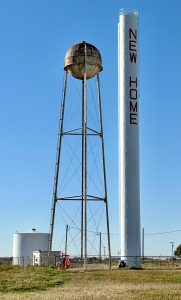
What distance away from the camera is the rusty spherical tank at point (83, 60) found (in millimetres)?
54156

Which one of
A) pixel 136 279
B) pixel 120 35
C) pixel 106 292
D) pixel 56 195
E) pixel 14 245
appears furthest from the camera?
pixel 14 245

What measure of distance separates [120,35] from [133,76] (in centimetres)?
436

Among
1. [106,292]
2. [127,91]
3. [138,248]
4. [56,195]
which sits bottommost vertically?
[106,292]

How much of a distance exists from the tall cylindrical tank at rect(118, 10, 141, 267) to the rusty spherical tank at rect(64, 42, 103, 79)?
290cm

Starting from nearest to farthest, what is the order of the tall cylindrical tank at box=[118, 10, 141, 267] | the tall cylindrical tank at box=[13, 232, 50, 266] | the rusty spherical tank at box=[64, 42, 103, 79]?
1. the tall cylindrical tank at box=[118, 10, 141, 267]
2. the rusty spherical tank at box=[64, 42, 103, 79]
3. the tall cylindrical tank at box=[13, 232, 50, 266]

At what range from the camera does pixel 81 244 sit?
178ft

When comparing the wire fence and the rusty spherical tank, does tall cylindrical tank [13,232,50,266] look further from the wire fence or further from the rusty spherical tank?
the rusty spherical tank

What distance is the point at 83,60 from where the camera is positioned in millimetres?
54094

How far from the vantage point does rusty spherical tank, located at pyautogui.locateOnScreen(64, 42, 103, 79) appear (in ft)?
178

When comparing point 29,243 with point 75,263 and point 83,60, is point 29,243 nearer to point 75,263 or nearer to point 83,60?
point 75,263

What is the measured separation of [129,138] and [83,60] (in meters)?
8.17

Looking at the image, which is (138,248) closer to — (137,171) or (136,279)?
(137,171)

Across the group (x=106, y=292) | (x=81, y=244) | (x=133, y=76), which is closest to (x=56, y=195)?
(x=81, y=244)

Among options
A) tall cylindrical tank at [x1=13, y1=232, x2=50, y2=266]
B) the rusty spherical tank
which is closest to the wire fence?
tall cylindrical tank at [x1=13, y1=232, x2=50, y2=266]
